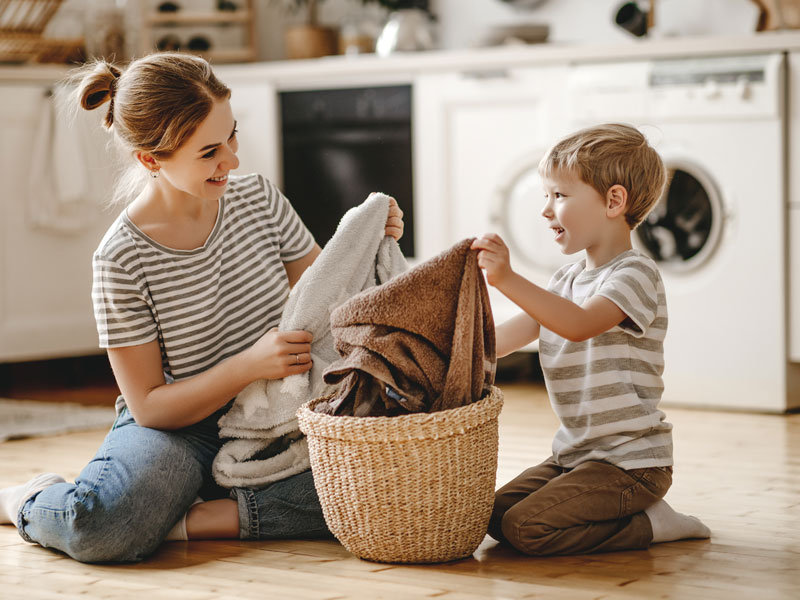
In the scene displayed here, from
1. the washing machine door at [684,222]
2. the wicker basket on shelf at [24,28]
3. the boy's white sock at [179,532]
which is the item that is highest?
the wicker basket on shelf at [24,28]

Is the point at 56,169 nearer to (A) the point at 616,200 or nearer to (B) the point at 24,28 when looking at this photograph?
(B) the point at 24,28

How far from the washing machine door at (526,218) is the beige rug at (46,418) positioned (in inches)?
45.2

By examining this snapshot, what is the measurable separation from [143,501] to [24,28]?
2182mm

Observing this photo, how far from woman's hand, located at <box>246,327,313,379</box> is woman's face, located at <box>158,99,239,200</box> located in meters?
0.25

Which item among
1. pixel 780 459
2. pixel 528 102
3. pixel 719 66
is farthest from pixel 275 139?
pixel 780 459

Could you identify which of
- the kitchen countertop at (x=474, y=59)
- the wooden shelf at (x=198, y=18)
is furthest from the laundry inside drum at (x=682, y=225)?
the wooden shelf at (x=198, y=18)

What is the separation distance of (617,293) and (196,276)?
66 centimetres

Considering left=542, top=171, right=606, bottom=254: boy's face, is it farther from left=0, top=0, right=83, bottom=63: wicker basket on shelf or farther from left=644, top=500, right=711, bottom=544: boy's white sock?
left=0, top=0, right=83, bottom=63: wicker basket on shelf

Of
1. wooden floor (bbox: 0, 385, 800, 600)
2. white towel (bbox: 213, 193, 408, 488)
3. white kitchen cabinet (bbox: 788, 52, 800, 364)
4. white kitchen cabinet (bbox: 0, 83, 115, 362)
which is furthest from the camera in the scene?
white kitchen cabinet (bbox: 0, 83, 115, 362)

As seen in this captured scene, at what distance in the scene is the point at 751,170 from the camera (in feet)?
8.79

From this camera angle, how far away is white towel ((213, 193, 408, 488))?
168 centimetres

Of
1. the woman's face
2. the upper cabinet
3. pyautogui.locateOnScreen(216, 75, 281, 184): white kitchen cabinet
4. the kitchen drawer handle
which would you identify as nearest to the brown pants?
the woman's face

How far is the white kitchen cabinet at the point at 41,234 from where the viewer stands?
3.18 m

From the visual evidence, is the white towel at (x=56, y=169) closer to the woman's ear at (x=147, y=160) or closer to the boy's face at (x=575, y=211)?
the woman's ear at (x=147, y=160)
